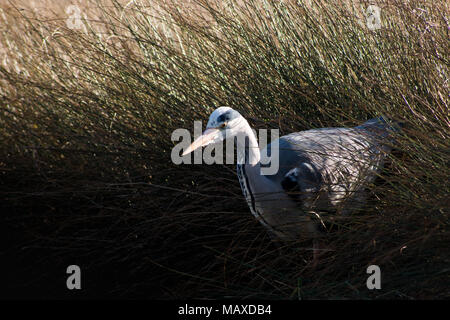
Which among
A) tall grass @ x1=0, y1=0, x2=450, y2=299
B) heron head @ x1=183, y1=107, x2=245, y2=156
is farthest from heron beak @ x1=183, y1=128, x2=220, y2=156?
tall grass @ x1=0, y1=0, x2=450, y2=299

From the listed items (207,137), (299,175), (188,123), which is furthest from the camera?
(188,123)

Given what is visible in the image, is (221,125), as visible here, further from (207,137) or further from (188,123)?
(188,123)

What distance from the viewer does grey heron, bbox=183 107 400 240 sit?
2.28 metres

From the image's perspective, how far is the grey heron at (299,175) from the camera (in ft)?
7.48

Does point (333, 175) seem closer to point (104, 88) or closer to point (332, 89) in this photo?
point (332, 89)

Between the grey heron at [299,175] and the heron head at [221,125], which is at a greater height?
the heron head at [221,125]

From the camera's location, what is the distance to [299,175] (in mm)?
2367

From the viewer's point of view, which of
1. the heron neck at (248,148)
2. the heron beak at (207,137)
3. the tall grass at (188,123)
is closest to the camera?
the heron beak at (207,137)

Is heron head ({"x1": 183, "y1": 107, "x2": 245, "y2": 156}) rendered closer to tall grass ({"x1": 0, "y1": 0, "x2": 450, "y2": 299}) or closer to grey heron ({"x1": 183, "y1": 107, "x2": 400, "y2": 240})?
grey heron ({"x1": 183, "y1": 107, "x2": 400, "y2": 240})

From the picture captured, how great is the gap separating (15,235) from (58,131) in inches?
21.9

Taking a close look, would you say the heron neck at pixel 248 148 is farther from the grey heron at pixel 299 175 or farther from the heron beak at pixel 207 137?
the heron beak at pixel 207 137

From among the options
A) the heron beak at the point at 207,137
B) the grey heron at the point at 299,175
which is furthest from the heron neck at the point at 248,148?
the heron beak at the point at 207,137

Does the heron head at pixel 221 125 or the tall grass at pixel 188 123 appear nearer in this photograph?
the heron head at pixel 221 125

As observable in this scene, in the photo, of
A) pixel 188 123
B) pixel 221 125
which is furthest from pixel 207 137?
pixel 188 123
